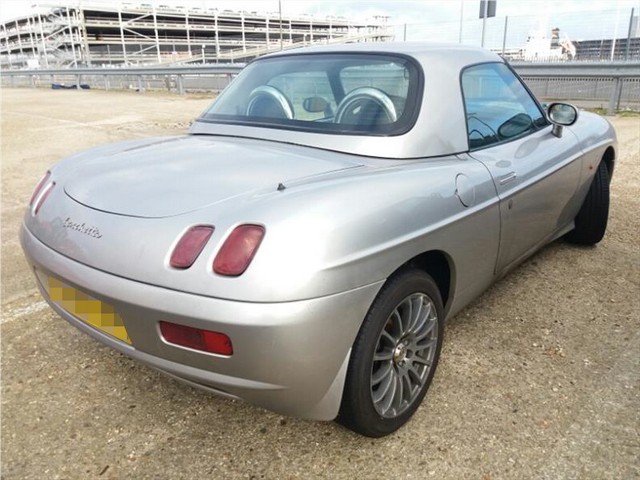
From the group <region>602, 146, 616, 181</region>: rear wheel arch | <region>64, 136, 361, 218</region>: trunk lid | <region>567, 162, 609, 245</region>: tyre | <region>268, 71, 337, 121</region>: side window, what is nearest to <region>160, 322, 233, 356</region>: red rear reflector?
<region>64, 136, 361, 218</region>: trunk lid

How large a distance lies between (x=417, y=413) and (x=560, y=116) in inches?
88.0

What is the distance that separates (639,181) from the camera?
5.89 metres

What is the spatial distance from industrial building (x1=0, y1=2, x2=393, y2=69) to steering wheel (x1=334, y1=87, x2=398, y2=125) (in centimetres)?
5559

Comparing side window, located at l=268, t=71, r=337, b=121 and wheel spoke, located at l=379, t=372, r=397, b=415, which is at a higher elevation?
side window, located at l=268, t=71, r=337, b=121

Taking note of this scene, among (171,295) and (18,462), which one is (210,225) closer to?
(171,295)

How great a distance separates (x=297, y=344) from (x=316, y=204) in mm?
456

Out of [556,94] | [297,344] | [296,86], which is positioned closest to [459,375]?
[297,344]

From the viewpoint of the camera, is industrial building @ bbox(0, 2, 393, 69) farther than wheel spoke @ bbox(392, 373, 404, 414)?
Yes

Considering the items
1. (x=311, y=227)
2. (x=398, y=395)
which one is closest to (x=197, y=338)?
(x=311, y=227)

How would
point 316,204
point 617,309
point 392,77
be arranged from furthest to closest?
point 617,309, point 392,77, point 316,204

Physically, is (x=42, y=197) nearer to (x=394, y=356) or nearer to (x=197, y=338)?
(x=197, y=338)

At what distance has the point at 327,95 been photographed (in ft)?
8.90

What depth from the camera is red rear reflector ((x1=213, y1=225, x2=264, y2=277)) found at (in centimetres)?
163

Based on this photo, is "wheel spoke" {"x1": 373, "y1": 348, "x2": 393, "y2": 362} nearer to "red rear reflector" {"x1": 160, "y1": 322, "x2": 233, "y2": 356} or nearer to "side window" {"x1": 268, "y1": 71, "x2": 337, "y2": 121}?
"red rear reflector" {"x1": 160, "y1": 322, "x2": 233, "y2": 356}
